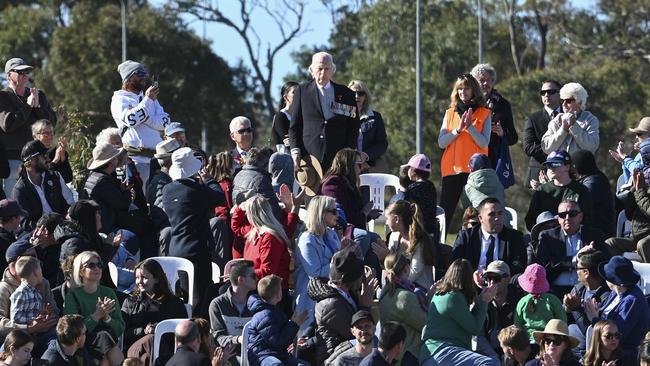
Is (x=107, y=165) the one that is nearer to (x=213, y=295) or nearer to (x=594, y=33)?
(x=213, y=295)

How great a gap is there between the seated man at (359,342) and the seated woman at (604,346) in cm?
166

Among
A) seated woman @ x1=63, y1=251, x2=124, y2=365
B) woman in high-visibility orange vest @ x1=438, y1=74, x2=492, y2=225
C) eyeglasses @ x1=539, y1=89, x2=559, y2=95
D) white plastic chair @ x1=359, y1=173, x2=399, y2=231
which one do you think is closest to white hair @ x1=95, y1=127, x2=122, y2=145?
seated woman @ x1=63, y1=251, x2=124, y2=365

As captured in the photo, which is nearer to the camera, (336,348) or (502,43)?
(336,348)

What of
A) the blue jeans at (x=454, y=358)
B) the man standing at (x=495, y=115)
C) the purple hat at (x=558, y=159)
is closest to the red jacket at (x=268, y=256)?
the blue jeans at (x=454, y=358)

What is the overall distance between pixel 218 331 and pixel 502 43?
3859 cm

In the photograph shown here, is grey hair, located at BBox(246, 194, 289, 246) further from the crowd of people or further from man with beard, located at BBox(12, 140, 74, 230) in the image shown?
man with beard, located at BBox(12, 140, 74, 230)

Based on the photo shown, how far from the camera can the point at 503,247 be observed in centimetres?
1327

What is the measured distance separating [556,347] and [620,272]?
2.94ft

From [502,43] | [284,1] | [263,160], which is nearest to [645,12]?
[502,43]

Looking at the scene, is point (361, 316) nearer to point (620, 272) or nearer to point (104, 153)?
point (620, 272)

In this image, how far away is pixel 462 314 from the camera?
39.2ft

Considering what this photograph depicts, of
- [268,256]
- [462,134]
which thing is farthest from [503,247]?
[462,134]

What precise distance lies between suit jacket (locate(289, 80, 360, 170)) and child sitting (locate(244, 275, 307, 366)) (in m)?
3.42

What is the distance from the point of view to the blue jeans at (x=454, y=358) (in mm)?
11945
